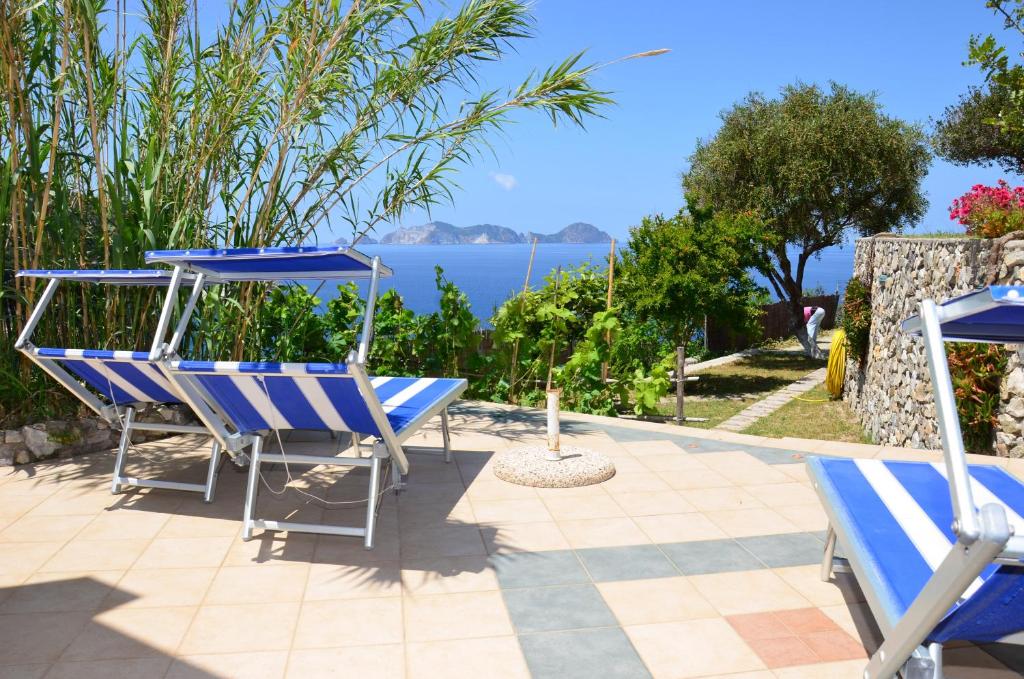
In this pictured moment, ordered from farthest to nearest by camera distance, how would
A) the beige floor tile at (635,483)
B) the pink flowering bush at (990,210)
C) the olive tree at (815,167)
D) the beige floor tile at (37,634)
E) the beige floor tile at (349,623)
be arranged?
the olive tree at (815,167)
the pink flowering bush at (990,210)
the beige floor tile at (635,483)
the beige floor tile at (349,623)
the beige floor tile at (37,634)

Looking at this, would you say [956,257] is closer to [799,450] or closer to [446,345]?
[799,450]

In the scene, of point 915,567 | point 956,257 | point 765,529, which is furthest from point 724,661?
point 956,257

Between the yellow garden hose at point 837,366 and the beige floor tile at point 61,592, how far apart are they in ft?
37.3

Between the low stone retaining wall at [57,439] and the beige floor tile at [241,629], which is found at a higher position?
the low stone retaining wall at [57,439]

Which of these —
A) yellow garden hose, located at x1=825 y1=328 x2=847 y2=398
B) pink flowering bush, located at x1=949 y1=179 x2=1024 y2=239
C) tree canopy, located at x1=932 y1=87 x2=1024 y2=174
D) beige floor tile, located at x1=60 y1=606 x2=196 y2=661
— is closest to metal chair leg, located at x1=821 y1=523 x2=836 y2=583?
beige floor tile, located at x1=60 y1=606 x2=196 y2=661

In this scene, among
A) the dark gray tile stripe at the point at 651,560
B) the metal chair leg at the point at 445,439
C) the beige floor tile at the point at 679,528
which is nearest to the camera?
the dark gray tile stripe at the point at 651,560

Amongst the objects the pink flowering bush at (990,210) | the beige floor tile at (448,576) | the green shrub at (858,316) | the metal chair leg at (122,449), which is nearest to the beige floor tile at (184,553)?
the metal chair leg at (122,449)

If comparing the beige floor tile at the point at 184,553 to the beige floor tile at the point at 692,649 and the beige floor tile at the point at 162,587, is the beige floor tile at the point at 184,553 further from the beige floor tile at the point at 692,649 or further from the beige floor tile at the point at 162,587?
the beige floor tile at the point at 692,649

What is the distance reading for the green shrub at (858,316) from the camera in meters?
10.4

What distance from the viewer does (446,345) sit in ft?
25.0

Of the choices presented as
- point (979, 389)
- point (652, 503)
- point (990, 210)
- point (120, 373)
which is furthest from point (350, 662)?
point (990, 210)

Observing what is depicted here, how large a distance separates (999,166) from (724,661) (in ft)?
57.5

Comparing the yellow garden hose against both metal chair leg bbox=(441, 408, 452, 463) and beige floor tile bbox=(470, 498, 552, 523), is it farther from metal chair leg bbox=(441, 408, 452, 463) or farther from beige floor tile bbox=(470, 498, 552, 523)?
beige floor tile bbox=(470, 498, 552, 523)

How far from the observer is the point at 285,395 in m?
3.38
